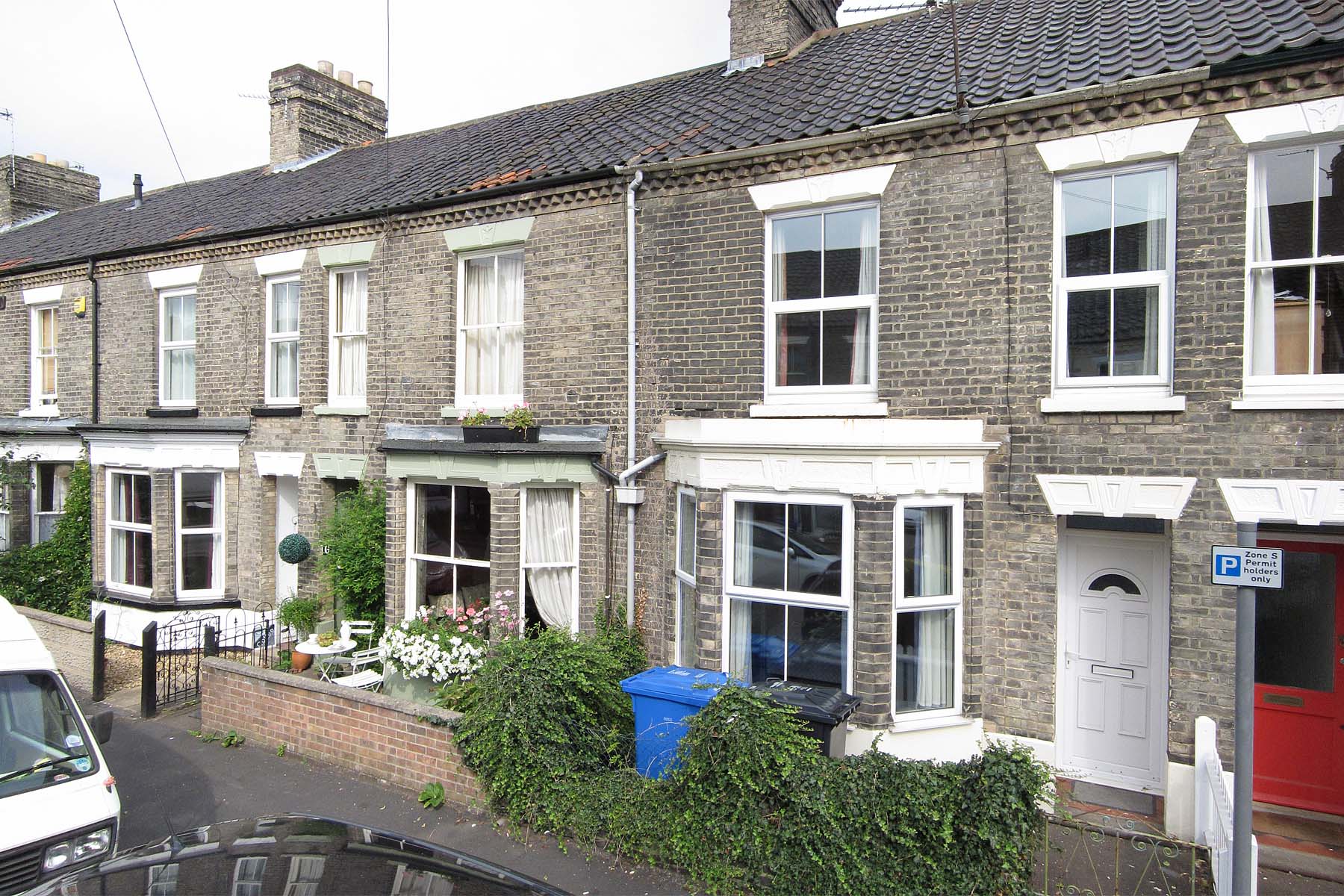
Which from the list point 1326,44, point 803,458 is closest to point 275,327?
point 803,458

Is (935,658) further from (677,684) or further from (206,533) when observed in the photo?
(206,533)

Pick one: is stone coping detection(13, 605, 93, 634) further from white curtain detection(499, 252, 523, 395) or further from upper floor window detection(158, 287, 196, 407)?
white curtain detection(499, 252, 523, 395)

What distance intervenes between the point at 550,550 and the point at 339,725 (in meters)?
2.87

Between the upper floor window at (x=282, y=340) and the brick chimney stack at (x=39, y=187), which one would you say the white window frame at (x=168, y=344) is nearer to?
the upper floor window at (x=282, y=340)

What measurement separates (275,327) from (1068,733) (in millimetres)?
11810

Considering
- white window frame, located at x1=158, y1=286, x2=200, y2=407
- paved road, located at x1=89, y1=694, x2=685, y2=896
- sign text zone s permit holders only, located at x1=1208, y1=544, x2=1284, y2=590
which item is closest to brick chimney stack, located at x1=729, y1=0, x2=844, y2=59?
sign text zone s permit holders only, located at x1=1208, y1=544, x2=1284, y2=590

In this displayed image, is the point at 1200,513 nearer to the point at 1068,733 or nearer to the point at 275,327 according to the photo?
the point at 1068,733

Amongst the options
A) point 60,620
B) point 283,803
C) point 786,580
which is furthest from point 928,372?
point 60,620

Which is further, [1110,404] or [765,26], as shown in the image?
[765,26]

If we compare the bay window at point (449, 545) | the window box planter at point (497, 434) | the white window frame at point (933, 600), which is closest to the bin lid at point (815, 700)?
the white window frame at point (933, 600)

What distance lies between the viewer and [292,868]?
3.37m

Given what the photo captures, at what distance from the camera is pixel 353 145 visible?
16.2 meters

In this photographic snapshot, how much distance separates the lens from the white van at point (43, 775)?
15.7 ft

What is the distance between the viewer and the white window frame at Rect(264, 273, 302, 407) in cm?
1184
